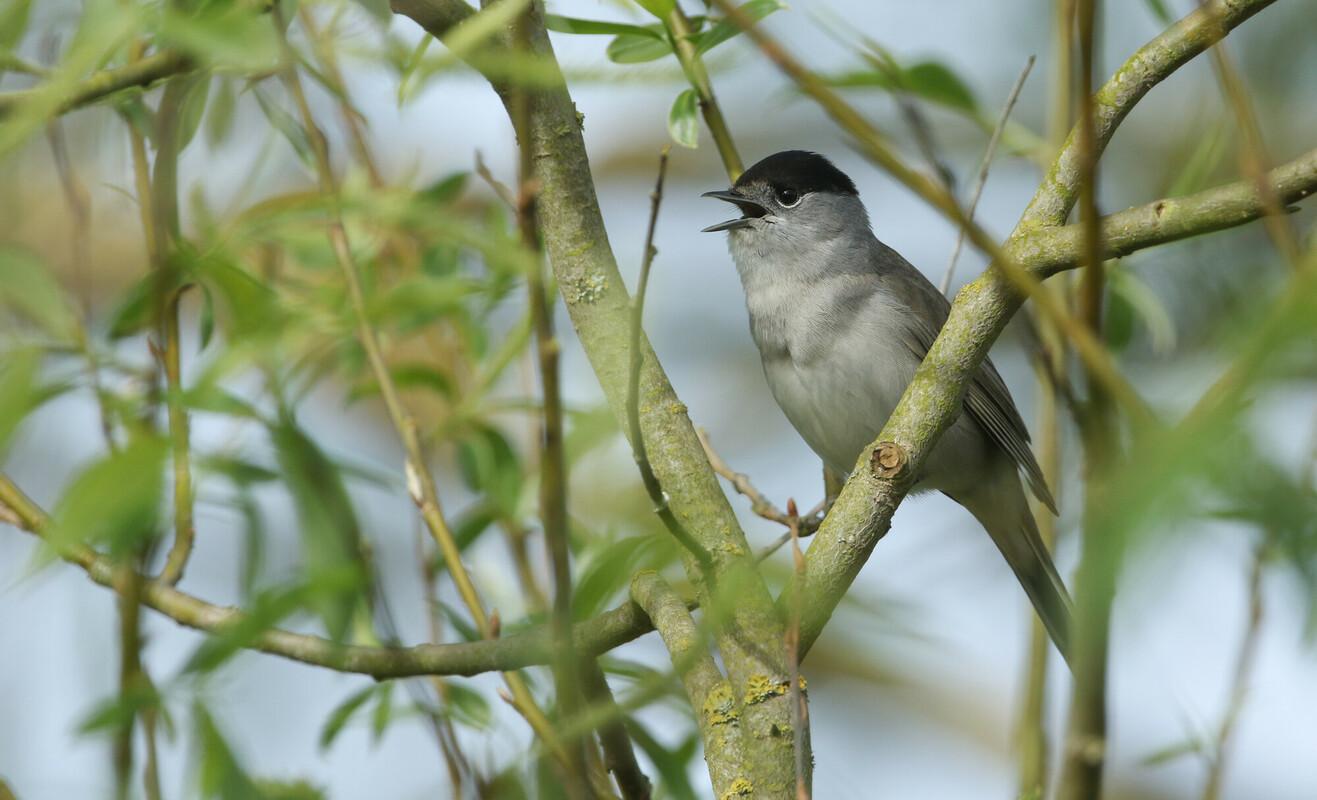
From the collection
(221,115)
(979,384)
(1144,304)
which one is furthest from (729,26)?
(979,384)

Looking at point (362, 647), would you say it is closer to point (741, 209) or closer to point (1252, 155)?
point (1252, 155)

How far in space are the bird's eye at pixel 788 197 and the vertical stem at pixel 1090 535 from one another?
3217 mm

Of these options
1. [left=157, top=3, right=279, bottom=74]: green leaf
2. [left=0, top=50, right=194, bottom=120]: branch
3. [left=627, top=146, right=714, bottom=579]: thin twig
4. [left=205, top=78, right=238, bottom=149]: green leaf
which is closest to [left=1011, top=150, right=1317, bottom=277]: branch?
[left=627, top=146, right=714, bottom=579]: thin twig

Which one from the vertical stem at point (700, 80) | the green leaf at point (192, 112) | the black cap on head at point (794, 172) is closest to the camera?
the green leaf at point (192, 112)

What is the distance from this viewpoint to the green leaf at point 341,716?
211 cm

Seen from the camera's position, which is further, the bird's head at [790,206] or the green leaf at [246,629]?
the bird's head at [790,206]

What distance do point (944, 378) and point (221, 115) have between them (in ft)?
4.50

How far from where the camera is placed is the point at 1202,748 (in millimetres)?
2107

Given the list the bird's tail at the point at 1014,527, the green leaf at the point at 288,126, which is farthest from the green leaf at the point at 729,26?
the bird's tail at the point at 1014,527

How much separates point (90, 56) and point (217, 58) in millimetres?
98

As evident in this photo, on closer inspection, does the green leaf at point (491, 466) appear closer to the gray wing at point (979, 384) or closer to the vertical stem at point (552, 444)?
the vertical stem at point (552, 444)

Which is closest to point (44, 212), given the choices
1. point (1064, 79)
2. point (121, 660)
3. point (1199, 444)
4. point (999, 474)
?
point (999, 474)

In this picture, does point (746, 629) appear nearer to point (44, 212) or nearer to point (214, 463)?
point (214, 463)

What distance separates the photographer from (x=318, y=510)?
1522mm
